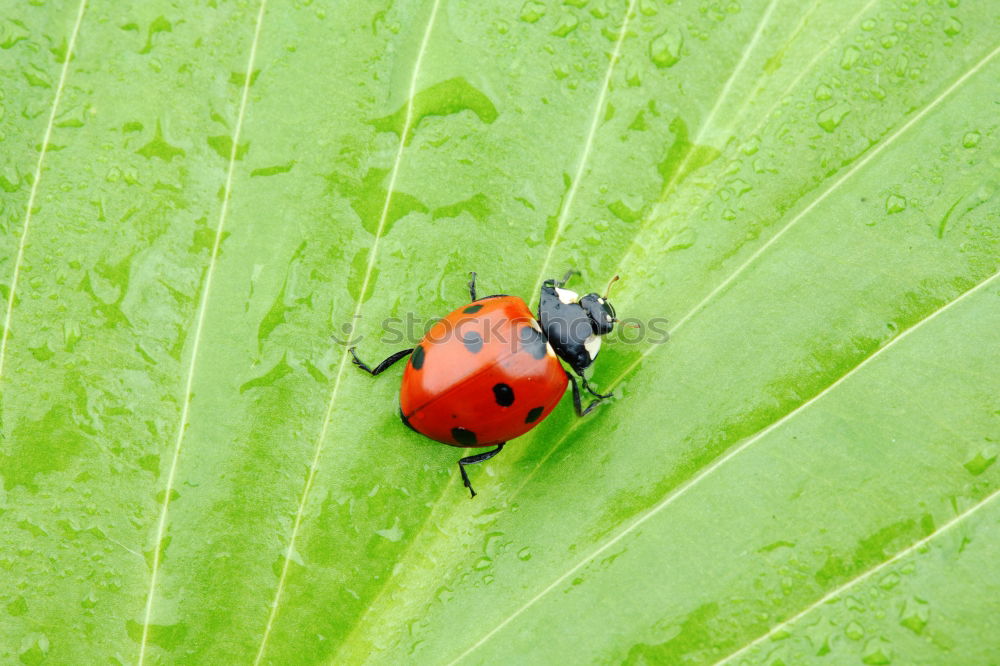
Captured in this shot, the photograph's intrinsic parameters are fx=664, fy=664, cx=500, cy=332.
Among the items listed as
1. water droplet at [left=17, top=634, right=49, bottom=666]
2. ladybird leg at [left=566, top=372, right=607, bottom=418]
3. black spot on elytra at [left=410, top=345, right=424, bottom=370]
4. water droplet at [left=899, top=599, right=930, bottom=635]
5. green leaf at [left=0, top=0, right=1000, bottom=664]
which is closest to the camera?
water droplet at [left=899, top=599, right=930, bottom=635]

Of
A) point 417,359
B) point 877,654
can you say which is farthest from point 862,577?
point 417,359

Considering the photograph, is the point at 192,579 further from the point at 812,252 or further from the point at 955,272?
the point at 955,272

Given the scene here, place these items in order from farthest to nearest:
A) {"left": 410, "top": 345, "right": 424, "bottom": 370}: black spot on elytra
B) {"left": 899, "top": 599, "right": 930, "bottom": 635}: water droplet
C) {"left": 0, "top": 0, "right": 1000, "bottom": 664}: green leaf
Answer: {"left": 410, "top": 345, "right": 424, "bottom": 370}: black spot on elytra < {"left": 0, "top": 0, "right": 1000, "bottom": 664}: green leaf < {"left": 899, "top": 599, "right": 930, "bottom": 635}: water droplet

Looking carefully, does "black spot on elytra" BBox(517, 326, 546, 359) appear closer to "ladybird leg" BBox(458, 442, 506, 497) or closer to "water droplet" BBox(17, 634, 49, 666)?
"ladybird leg" BBox(458, 442, 506, 497)

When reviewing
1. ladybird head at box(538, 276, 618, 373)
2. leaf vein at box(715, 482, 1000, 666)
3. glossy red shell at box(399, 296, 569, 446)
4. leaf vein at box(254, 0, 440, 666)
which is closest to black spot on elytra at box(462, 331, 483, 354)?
glossy red shell at box(399, 296, 569, 446)

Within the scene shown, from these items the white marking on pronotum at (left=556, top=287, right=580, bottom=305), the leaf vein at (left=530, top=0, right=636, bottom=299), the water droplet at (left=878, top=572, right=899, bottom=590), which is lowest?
the water droplet at (left=878, top=572, right=899, bottom=590)

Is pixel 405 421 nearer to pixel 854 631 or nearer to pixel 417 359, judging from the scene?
pixel 417 359
